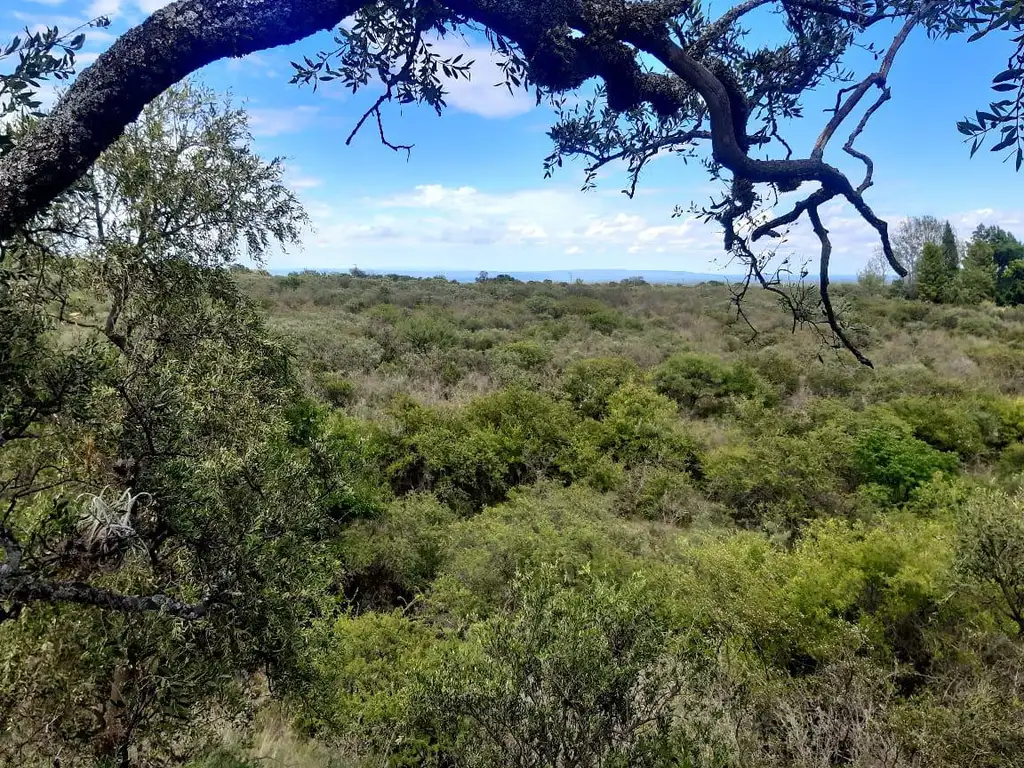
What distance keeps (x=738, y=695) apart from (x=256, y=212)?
22.5 feet

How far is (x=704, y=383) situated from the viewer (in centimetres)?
1589

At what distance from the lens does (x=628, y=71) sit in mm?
2084

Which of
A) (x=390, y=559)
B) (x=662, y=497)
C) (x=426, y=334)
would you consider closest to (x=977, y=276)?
(x=426, y=334)

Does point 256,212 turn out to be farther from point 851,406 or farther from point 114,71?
point 851,406

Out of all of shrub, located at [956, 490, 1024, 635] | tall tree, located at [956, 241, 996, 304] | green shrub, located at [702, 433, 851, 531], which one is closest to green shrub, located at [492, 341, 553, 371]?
green shrub, located at [702, 433, 851, 531]

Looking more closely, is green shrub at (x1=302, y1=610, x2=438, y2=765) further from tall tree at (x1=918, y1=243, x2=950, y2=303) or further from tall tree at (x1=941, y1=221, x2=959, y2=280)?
tall tree at (x1=941, y1=221, x2=959, y2=280)

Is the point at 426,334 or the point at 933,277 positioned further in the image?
the point at 933,277

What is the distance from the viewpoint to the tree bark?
1607 millimetres

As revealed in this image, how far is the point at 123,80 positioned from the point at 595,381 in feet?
Answer: 46.0

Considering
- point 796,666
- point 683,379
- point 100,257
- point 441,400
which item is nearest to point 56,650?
point 100,257

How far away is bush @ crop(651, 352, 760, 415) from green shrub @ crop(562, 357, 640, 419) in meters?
0.94

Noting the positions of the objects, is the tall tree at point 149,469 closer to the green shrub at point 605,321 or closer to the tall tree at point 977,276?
the green shrub at point 605,321

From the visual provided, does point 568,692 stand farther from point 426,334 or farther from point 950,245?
point 950,245

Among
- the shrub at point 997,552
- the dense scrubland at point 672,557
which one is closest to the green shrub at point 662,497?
the dense scrubland at point 672,557
